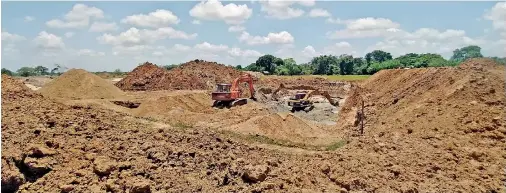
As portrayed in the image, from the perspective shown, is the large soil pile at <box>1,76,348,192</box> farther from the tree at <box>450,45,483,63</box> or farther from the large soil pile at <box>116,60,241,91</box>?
the tree at <box>450,45,483,63</box>

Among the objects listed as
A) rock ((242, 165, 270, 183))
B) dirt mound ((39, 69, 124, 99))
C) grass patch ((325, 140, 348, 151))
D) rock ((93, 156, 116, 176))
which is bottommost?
grass patch ((325, 140, 348, 151))

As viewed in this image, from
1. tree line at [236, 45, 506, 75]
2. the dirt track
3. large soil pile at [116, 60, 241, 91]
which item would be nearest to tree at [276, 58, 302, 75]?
tree line at [236, 45, 506, 75]

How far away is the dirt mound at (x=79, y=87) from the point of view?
1075 inches

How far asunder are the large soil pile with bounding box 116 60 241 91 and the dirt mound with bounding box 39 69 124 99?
22.2ft

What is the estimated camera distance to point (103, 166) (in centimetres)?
930

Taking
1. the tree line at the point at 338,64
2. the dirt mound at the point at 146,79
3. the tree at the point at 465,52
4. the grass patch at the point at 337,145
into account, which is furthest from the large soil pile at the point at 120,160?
the tree at the point at 465,52

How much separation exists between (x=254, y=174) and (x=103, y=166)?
3091 mm

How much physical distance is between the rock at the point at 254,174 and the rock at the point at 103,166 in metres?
2.74

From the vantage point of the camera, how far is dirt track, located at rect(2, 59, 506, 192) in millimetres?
9234

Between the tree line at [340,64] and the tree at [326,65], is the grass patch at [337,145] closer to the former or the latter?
the tree line at [340,64]

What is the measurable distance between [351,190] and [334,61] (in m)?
79.5

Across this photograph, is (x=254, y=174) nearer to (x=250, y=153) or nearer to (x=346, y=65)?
(x=250, y=153)

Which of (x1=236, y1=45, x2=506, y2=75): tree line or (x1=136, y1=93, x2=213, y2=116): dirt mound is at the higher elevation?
(x1=236, y1=45, x2=506, y2=75): tree line

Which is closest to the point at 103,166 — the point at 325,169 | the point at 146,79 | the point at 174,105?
the point at 325,169
